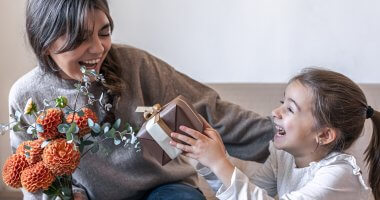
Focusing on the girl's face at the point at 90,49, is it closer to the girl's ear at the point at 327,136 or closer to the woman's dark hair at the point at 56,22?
the woman's dark hair at the point at 56,22

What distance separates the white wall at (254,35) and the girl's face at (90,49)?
651mm

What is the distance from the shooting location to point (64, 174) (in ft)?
2.82

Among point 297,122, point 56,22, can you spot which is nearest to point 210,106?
point 297,122

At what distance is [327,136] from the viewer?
1.15m

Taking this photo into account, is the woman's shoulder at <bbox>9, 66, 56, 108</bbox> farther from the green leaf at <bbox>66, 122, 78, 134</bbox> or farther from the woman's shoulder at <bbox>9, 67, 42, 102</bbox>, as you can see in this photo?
the green leaf at <bbox>66, 122, 78, 134</bbox>

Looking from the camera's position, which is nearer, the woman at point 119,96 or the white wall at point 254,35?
the woman at point 119,96

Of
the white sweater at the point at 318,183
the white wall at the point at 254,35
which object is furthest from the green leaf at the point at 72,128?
the white wall at the point at 254,35

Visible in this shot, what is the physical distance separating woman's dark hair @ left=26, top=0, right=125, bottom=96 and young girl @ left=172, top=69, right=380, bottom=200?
360mm

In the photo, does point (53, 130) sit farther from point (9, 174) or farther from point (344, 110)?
point (344, 110)

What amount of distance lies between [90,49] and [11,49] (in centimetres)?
99

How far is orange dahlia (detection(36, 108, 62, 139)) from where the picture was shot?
82cm

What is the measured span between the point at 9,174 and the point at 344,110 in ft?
2.55

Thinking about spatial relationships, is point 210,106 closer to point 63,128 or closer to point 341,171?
point 341,171

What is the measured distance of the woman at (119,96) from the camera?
41.1 inches
